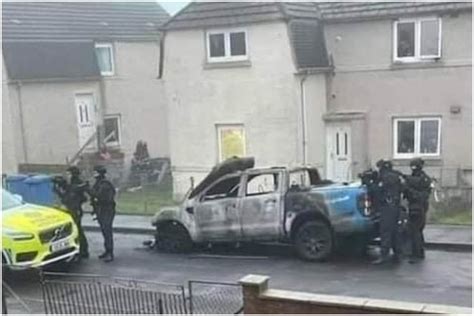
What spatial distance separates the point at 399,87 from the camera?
18141mm

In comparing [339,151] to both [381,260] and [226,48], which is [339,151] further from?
[381,260]

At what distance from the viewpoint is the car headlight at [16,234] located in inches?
451

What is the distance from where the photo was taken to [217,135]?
64.1 ft

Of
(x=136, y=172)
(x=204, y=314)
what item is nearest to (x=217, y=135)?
(x=136, y=172)

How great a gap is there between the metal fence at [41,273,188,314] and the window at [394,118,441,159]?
9.23 meters

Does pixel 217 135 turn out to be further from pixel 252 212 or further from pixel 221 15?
pixel 252 212

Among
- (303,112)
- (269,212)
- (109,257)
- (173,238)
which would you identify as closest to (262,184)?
(269,212)

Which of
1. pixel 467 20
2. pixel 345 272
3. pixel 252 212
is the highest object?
pixel 467 20

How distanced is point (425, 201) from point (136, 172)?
1385 cm

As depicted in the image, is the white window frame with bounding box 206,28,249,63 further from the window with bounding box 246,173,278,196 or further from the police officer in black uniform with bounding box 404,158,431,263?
the police officer in black uniform with bounding box 404,158,431,263

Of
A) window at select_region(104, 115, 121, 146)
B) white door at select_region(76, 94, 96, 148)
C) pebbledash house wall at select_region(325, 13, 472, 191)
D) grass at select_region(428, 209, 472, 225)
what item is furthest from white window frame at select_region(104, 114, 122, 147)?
grass at select_region(428, 209, 472, 225)

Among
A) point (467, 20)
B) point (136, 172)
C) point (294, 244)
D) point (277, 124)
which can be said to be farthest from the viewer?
point (136, 172)

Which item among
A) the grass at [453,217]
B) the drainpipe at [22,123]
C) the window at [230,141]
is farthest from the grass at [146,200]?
the grass at [453,217]

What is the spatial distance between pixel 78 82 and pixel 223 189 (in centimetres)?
1376
